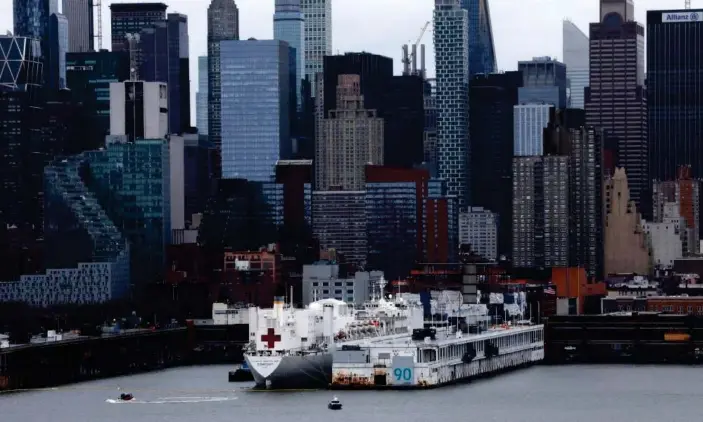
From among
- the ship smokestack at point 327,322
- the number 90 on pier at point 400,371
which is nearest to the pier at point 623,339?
the ship smokestack at point 327,322

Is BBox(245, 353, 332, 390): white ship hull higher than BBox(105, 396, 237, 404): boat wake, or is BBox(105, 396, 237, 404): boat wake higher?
BBox(245, 353, 332, 390): white ship hull

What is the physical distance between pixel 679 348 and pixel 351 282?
176 ft

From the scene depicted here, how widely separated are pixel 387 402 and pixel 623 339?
4487cm

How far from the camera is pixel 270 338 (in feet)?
329

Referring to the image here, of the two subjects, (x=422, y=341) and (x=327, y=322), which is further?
(x=422, y=341)

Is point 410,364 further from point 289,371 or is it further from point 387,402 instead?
point 387,402

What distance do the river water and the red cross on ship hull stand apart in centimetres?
235

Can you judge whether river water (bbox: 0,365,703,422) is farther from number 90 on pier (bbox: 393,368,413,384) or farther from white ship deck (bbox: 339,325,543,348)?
white ship deck (bbox: 339,325,543,348)

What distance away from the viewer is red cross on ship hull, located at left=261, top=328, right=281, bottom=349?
329 ft

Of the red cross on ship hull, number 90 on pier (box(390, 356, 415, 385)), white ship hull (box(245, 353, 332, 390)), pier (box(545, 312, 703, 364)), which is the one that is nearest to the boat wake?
white ship hull (box(245, 353, 332, 390))

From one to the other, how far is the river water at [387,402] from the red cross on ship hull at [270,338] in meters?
2.35

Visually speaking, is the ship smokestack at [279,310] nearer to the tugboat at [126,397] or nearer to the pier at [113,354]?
the tugboat at [126,397]

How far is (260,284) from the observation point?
187750mm

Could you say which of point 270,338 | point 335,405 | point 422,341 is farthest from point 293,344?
point 335,405
